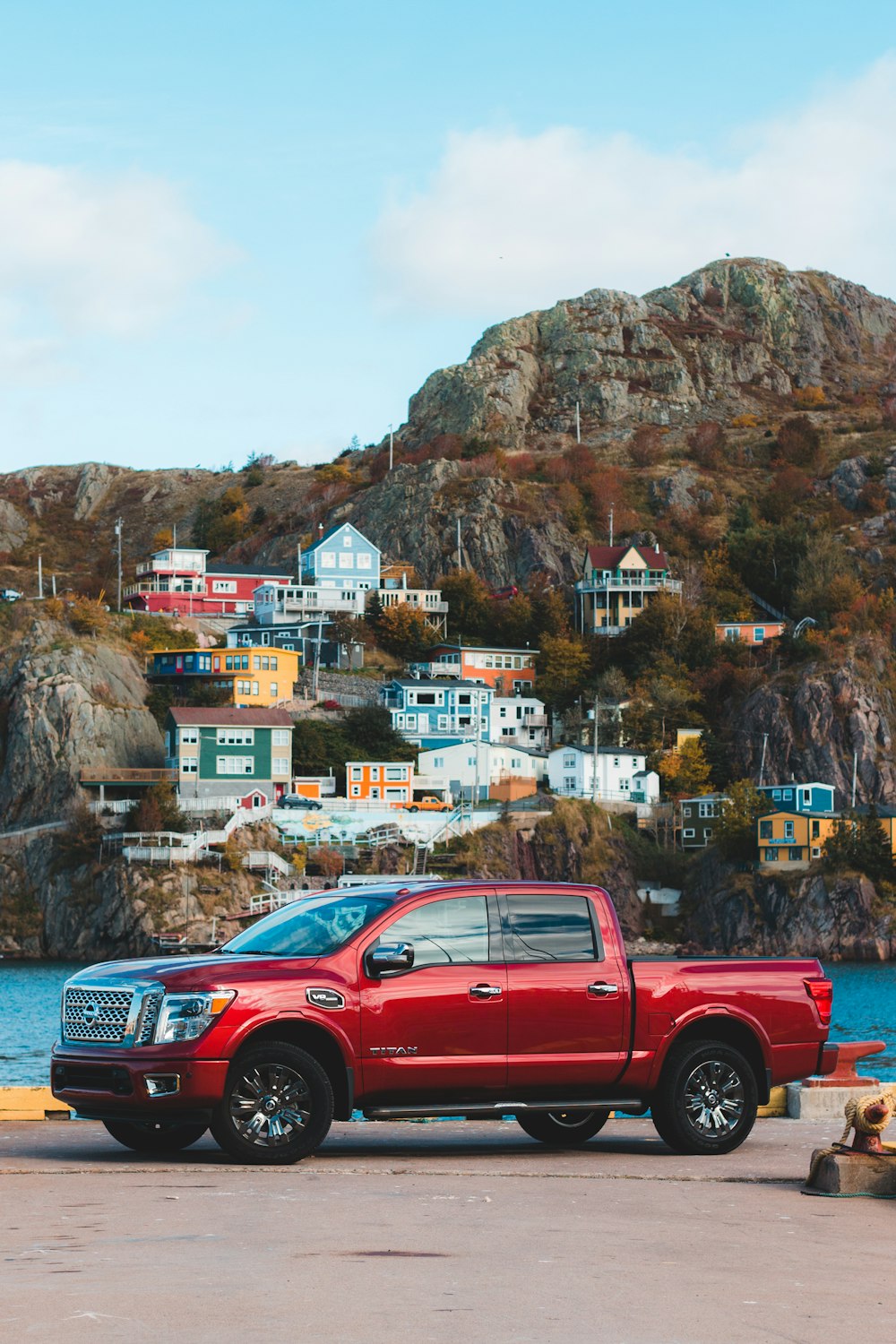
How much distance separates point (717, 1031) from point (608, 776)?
92490 mm

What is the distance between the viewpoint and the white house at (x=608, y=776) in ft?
345

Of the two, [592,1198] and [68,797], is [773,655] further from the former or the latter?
[592,1198]

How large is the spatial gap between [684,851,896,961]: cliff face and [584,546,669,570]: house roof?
37.6 m

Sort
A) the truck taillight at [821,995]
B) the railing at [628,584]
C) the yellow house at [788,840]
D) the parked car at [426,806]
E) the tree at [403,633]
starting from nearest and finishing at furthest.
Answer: the truck taillight at [821,995]
the yellow house at [788,840]
the parked car at [426,806]
the tree at [403,633]
the railing at [628,584]

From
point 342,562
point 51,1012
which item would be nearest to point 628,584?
point 342,562

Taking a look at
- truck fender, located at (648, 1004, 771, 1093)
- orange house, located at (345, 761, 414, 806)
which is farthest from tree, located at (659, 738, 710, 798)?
truck fender, located at (648, 1004, 771, 1093)

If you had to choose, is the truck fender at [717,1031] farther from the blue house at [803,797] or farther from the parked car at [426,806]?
the blue house at [803,797]

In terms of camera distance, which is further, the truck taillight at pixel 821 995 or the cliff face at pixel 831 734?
the cliff face at pixel 831 734

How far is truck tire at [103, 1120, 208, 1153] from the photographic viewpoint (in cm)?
1367

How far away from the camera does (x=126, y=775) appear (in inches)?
3846

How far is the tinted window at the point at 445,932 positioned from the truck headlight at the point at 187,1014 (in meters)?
1.32

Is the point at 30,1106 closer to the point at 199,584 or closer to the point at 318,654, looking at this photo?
the point at 318,654

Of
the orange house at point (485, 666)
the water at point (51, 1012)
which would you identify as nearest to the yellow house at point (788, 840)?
the water at point (51, 1012)

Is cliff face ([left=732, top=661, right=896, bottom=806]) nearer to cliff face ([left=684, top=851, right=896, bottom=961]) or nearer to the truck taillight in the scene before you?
cliff face ([left=684, top=851, right=896, bottom=961])
